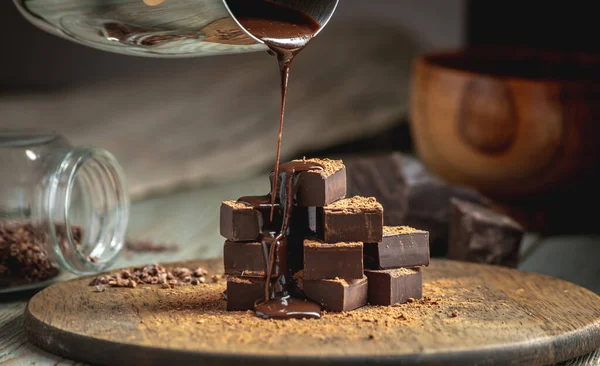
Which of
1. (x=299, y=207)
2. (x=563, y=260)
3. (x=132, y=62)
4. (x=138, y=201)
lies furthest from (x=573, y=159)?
(x=132, y=62)

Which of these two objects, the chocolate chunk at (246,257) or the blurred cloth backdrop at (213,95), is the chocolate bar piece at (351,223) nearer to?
the chocolate chunk at (246,257)

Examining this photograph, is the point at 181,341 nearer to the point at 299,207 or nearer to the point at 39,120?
the point at 299,207

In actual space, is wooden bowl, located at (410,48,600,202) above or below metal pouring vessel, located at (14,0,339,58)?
below

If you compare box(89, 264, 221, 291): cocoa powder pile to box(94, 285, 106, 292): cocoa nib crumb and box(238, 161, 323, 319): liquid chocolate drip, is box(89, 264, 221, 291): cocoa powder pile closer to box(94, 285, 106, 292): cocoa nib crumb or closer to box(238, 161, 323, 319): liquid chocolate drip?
box(94, 285, 106, 292): cocoa nib crumb

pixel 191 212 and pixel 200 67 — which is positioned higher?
pixel 200 67

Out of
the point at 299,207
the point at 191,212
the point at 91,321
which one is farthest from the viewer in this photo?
the point at 191,212

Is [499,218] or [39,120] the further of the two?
[39,120]

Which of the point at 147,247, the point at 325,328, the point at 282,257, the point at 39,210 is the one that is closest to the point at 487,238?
the point at 282,257

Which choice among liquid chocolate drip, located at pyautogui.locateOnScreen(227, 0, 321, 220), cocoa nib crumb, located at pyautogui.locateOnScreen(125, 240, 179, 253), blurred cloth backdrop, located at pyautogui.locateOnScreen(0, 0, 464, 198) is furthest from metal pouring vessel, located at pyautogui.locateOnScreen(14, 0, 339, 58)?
blurred cloth backdrop, located at pyautogui.locateOnScreen(0, 0, 464, 198)
